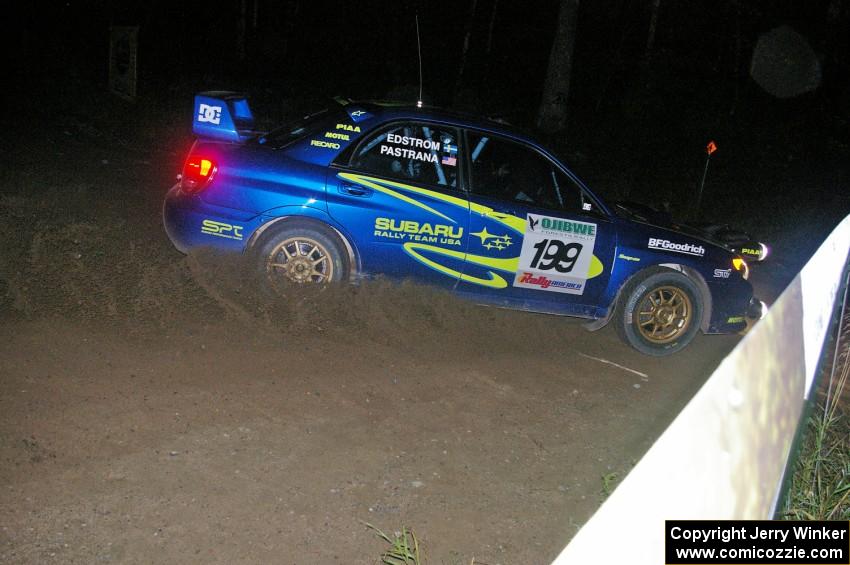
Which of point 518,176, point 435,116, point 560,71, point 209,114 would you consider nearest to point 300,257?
point 209,114

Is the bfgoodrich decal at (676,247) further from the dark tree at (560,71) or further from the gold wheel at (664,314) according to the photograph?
the dark tree at (560,71)

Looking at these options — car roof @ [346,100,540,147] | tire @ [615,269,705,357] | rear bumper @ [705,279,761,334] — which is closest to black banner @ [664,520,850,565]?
tire @ [615,269,705,357]

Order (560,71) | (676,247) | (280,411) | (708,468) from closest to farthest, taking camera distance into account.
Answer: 1. (708,468)
2. (280,411)
3. (676,247)
4. (560,71)

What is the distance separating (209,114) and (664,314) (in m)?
4.19

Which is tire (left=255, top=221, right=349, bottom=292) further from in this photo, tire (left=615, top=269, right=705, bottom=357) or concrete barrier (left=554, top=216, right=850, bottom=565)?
concrete barrier (left=554, top=216, right=850, bottom=565)

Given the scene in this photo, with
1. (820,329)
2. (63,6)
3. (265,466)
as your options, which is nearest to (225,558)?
(265,466)

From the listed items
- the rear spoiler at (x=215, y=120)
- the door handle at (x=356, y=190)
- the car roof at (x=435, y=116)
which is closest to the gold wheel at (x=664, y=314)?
the car roof at (x=435, y=116)

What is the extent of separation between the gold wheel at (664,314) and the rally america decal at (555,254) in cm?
66

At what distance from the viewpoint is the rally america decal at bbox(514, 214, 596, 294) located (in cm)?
629

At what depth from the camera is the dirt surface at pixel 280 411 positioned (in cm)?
355

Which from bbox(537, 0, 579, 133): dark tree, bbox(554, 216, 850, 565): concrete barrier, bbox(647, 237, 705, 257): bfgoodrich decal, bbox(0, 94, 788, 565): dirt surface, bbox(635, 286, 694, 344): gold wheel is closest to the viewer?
bbox(554, 216, 850, 565): concrete barrier

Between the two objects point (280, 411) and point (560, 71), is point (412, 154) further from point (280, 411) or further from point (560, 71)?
point (560, 71)

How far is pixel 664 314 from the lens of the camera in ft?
22.2

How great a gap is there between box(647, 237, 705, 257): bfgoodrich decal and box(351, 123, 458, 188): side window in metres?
1.82
